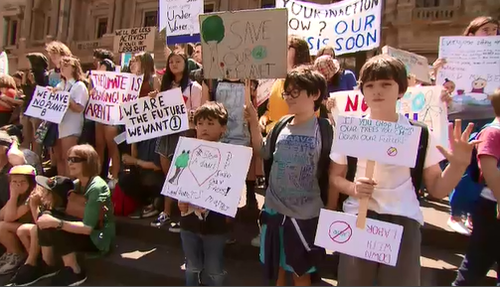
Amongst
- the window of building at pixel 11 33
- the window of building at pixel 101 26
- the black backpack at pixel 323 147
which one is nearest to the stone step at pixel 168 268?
the black backpack at pixel 323 147

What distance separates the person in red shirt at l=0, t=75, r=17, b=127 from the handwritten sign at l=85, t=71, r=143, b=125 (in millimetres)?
1485

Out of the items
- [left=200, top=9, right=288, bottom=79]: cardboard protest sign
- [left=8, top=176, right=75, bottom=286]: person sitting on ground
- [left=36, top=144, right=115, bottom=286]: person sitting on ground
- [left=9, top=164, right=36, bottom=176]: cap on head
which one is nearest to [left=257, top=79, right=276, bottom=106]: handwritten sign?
[left=200, top=9, right=288, bottom=79]: cardboard protest sign

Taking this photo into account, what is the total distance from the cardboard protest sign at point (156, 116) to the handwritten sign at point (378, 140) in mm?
1999

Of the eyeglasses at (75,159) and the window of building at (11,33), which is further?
the window of building at (11,33)

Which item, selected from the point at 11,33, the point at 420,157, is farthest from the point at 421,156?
Answer: the point at 11,33

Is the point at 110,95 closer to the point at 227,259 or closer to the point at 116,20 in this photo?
the point at 227,259

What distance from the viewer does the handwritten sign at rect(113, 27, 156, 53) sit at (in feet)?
18.7

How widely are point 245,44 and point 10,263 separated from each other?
293 centimetres

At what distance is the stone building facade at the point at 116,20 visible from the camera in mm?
16156

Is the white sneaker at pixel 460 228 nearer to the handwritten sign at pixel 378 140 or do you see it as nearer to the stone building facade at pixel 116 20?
the handwritten sign at pixel 378 140

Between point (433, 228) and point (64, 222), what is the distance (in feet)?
10.2

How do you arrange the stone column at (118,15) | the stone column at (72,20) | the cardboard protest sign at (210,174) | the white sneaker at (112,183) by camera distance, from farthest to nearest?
the stone column at (72,20) → the stone column at (118,15) → the white sneaker at (112,183) → the cardboard protest sign at (210,174)

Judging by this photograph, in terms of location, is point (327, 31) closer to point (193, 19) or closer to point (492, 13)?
point (193, 19)

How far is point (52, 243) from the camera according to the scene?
329cm
